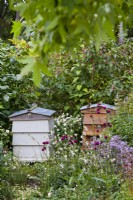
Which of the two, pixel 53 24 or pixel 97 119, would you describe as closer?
pixel 53 24

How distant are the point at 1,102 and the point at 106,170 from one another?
242 cm

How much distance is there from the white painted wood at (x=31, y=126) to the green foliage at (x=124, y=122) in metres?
1.00

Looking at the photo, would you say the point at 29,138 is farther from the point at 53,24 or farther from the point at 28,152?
the point at 53,24

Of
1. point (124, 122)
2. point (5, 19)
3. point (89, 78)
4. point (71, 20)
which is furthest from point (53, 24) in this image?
point (5, 19)

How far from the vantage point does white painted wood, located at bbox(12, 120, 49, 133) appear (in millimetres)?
4938

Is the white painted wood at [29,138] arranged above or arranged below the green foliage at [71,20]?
below

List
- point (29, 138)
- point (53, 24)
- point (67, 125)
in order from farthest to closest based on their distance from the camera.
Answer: point (67, 125) < point (29, 138) < point (53, 24)

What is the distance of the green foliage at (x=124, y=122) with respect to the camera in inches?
160

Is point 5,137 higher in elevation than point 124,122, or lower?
lower

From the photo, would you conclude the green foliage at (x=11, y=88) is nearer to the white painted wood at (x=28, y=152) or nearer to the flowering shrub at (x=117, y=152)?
the white painted wood at (x=28, y=152)

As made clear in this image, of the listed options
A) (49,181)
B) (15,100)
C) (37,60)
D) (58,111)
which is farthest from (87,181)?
(58,111)

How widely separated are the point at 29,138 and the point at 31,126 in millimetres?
166

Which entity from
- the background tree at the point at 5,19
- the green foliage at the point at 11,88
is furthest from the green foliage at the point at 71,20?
the background tree at the point at 5,19

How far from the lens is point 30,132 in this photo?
499 cm
